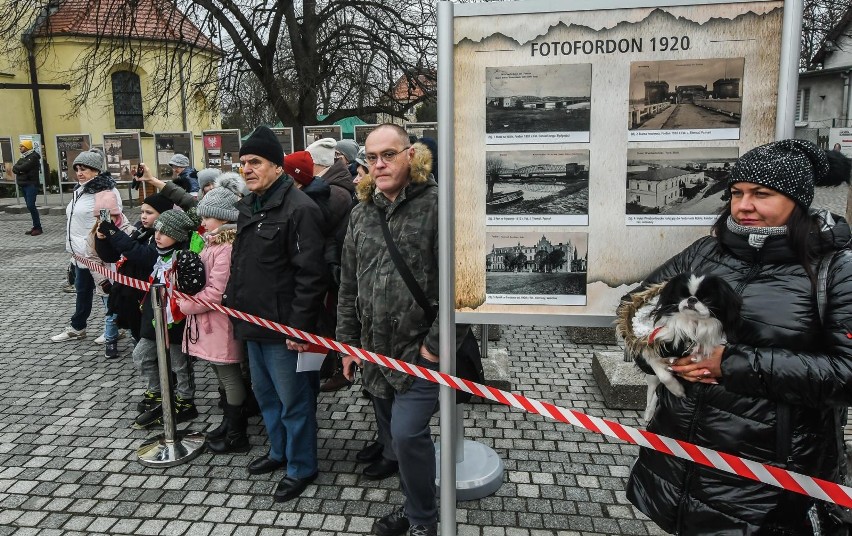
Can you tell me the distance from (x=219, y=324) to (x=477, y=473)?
192 centimetres

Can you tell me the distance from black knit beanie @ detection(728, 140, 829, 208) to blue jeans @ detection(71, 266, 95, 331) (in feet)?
20.9

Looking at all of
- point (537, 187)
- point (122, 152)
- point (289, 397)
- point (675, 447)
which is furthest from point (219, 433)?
point (122, 152)

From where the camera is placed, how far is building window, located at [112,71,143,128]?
30.8m

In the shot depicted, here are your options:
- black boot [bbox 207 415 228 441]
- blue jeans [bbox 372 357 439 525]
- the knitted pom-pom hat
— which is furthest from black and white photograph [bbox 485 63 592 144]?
black boot [bbox 207 415 228 441]

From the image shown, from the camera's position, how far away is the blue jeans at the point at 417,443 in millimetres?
3068

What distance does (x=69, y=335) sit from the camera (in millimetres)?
7031

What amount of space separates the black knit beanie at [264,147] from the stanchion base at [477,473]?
199 centimetres

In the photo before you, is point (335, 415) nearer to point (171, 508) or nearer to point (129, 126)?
point (171, 508)

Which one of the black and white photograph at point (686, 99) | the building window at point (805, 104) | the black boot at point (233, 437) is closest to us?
the black and white photograph at point (686, 99)

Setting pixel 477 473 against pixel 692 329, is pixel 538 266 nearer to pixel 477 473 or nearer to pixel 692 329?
pixel 692 329

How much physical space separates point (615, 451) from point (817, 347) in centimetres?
241

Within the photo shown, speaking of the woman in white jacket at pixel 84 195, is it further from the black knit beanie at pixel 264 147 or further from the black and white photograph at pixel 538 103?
the black and white photograph at pixel 538 103

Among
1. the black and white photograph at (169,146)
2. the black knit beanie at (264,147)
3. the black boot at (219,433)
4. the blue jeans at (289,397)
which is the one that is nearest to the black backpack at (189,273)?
the blue jeans at (289,397)


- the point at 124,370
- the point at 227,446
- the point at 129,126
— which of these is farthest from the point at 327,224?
the point at 129,126
